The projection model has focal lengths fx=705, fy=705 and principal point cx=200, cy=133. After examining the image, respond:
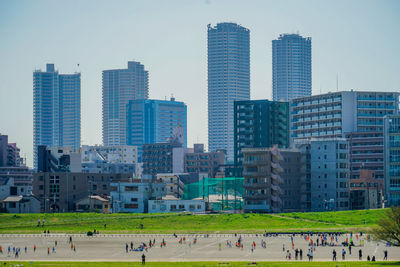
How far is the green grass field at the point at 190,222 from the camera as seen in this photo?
5285 inches

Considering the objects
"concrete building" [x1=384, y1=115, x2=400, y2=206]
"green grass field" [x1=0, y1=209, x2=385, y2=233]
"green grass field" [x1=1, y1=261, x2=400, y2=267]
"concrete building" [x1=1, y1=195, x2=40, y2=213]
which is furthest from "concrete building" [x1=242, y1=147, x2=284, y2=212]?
"green grass field" [x1=1, y1=261, x2=400, y2=267]

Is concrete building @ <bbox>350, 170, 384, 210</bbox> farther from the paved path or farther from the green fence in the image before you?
the paved path

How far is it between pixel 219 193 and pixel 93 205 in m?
37.2

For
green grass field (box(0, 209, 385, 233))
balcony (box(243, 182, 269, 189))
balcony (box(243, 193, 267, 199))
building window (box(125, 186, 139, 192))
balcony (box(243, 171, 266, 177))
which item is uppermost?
balcony (box(243, 171, 266, 177))

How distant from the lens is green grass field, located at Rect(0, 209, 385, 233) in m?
134

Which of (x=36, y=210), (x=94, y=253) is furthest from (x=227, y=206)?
(x=94, y=253)

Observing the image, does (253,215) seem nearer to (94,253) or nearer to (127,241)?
(127,241)

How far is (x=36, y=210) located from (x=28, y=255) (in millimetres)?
69494

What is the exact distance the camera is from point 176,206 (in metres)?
165

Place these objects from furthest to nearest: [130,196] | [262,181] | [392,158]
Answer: [392,158]
[130,196]
[262,181]

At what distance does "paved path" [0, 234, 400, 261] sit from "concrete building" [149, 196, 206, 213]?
37.6 meters

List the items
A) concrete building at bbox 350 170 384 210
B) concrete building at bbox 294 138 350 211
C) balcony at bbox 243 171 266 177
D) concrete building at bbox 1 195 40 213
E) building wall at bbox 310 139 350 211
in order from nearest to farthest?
balcony at bbox 243 171 266 177, concrete building at bbox 350 170 384 210, concrete building at bbox 1 195 40 213, building wall at bbox 310 139 350 211, concrete building at bbox 294 138 350 211

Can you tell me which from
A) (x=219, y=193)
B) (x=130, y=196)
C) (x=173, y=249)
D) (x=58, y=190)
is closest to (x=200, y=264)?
(x=173, y=249)

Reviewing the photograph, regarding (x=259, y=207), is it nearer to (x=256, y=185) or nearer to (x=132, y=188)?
(x=256, y=185)
